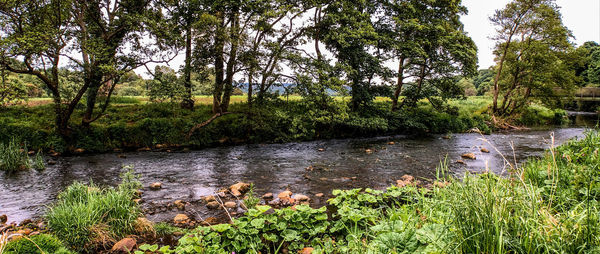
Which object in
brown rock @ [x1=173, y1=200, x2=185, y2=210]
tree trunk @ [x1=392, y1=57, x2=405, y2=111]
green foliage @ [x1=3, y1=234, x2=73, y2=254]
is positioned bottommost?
brown rock @ [x1=173, y1=200, x2=185, y2=210]

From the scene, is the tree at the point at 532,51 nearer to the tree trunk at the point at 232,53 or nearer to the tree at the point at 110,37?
the tree trunk at the point at 232,53

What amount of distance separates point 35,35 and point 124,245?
365 inches

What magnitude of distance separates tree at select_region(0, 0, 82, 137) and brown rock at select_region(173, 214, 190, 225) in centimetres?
800

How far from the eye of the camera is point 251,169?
10.3 metres

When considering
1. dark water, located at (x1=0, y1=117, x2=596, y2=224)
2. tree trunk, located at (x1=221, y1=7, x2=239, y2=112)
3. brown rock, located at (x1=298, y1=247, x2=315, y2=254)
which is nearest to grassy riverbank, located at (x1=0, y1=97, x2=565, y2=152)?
dark water, located at (x1=0, y1=117, x2=596, y2=224)

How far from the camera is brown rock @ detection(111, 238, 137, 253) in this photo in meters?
4.48

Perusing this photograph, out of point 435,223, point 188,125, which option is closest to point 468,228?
point 435,223

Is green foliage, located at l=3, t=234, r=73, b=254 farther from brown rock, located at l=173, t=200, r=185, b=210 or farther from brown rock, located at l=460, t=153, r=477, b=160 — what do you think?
brown rock, located at l=460, t=153, r=477, b=160

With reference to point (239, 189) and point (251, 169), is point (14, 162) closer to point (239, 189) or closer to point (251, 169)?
point (251, 169)

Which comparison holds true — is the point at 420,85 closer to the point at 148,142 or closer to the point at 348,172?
the point at 348,172

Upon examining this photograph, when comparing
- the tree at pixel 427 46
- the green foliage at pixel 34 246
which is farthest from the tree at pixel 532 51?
the green foliage at pixel 34 246

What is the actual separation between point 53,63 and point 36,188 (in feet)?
19.2

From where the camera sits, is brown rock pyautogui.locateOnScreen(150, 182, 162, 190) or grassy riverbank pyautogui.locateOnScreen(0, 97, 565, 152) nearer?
brown rock pyautogui.locateOnScreen(150, 182, 162, 190)

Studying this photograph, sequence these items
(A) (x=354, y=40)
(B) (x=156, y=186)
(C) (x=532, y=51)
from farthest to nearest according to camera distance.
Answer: (C) (x=532, y=51) → (A) (x=354, y=40) → (B) (x=156, y=186)
